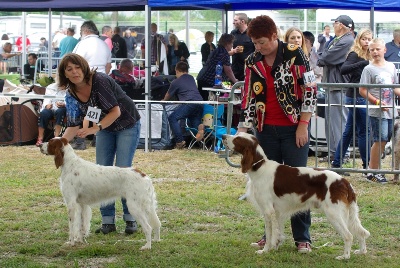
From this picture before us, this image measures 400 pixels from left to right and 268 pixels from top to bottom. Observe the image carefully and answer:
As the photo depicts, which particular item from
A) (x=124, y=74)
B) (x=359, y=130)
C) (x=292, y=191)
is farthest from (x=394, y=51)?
(x=292, y=191)

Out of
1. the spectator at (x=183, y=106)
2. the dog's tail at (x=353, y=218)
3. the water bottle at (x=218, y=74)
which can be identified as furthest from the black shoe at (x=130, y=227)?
the water bottle at (x=218, y=74)

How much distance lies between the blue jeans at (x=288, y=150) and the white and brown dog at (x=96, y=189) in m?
0.94

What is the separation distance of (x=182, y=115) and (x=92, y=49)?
1831 mm

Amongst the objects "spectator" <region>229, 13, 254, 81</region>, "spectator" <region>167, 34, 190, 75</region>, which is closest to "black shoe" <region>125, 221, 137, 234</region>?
"spectator" <region>229, 13, 254, 81</region>

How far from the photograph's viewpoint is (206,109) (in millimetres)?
11992

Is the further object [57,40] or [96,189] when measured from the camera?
[57,40]

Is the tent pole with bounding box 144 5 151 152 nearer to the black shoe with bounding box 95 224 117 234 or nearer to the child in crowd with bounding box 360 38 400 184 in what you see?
the child in crowd with bounding box 360 38 400 184

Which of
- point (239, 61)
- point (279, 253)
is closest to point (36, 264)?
point (279, 253)

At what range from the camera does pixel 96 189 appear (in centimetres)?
579

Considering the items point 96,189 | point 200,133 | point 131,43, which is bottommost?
point 96,189

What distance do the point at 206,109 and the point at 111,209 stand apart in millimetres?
5818

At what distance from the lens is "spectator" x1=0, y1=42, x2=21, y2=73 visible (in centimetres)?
2645

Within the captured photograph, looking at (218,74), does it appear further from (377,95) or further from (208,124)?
(377,95)

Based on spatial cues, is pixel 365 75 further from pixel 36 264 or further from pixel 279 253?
pixel 36 264
